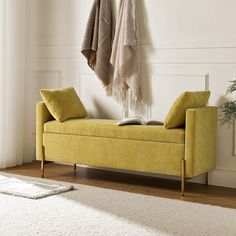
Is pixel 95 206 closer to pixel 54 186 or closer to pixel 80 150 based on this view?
pixel 54 186

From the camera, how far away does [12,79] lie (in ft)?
17.4

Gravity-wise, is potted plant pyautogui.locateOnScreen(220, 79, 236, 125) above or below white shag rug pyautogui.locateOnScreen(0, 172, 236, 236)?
above

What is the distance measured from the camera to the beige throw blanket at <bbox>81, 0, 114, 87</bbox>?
501cm

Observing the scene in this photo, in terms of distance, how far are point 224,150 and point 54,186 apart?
1415mm

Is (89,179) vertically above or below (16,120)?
below

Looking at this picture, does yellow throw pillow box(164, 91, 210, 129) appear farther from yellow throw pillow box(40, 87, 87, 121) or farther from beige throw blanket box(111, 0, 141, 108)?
yellow throw pillow box(40, 87, 87, 121)

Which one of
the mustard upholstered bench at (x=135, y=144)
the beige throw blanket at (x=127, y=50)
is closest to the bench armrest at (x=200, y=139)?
the mustard upholstered bench at (x=135, y=144)

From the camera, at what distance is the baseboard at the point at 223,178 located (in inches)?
176

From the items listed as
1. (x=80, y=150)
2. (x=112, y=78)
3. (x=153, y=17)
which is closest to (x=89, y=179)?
(x=80, y=150)

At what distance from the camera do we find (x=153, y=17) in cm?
481

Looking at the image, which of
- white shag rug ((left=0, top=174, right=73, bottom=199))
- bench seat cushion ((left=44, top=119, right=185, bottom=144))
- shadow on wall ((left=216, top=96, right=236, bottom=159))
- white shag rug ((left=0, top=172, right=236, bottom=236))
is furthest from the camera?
shadow on wall ((left=216, top=96, right=236, bottom=159))

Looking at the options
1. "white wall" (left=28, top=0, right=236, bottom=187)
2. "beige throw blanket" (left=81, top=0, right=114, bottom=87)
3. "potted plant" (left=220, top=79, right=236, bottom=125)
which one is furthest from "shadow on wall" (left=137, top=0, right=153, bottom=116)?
"potted plant" (left=220, top=79, right=236, bottom=125)

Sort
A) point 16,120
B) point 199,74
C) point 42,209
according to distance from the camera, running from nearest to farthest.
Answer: point 42,209 → point 199,74 → point 16,120

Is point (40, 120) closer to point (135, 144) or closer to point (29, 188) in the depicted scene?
point (29, 188)
